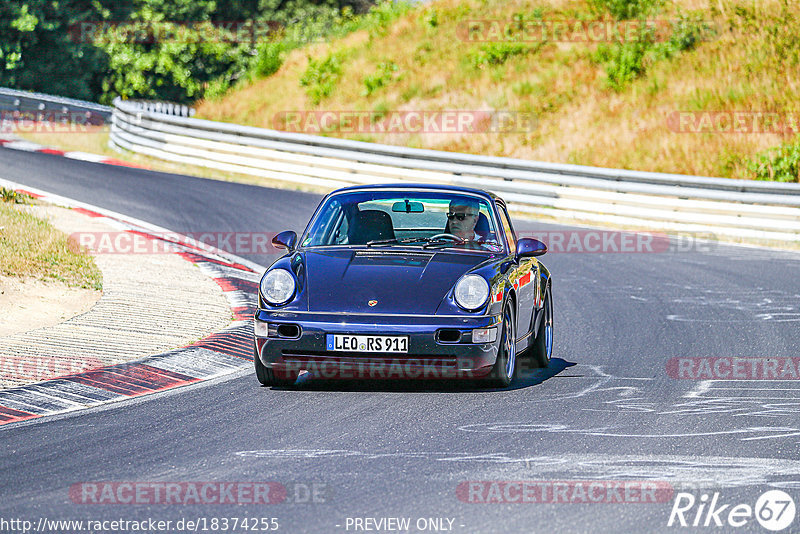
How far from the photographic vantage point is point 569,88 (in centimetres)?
2950

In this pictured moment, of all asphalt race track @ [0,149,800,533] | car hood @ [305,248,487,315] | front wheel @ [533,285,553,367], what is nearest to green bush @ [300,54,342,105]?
asphalt race track @ [0,149,800,533]

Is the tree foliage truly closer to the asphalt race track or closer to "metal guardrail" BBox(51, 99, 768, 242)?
"metal guardrail" BBox(51, 99, 768, 242)

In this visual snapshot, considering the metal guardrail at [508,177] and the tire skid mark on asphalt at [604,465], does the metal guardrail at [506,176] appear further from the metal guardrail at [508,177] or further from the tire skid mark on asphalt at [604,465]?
the tire skid mark on asphalt at [604,465]

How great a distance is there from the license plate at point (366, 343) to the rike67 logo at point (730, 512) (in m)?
2.67

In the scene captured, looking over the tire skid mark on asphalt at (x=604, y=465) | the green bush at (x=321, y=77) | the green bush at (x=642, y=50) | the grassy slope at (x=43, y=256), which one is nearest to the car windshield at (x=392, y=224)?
the tire skid mark on asphalt at (x=604, y=465)

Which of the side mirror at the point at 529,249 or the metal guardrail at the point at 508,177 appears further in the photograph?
the metal guardrail at the point at 508,177

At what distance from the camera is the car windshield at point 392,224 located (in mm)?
9211

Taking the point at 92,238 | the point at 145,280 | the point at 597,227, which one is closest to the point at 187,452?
the point at 145,280

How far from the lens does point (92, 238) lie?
49.8 feet

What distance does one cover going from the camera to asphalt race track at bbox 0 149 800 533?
17.7ft

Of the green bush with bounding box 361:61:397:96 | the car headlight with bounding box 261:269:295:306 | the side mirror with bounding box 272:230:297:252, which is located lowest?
the car headlight with bounding box 261:269:295:306

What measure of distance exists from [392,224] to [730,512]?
180 inches

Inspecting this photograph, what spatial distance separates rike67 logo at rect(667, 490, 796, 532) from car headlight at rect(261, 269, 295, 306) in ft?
11.4

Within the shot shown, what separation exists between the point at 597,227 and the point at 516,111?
9.19 metres
